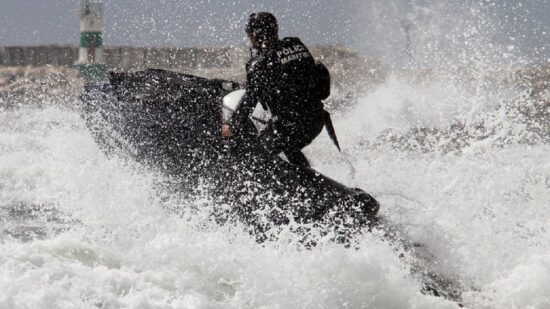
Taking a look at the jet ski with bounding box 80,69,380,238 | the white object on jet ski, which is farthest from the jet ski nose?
the white object on jet ski

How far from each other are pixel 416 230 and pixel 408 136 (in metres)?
8.78

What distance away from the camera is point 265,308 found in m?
4.78

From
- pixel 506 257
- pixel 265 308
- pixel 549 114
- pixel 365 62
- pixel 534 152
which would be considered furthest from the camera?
pixel 365 62

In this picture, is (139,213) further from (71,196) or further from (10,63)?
(10,63)

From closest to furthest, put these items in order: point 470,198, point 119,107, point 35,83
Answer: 1. point 470,198
2. point 119,107
3. point 35,83

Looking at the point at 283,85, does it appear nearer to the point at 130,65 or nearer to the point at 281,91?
the point at 281,91

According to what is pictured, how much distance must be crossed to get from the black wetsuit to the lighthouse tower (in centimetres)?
1929

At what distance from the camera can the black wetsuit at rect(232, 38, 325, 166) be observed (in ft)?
20.2

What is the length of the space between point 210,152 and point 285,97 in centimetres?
83

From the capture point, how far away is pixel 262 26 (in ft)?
20.9

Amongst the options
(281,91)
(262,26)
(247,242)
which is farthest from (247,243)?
(262,26)

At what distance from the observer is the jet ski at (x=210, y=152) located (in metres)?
5.82

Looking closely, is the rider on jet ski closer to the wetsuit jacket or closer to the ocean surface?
the wetsuit jacket

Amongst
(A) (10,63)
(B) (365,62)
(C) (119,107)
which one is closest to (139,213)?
(C) (119,107)
